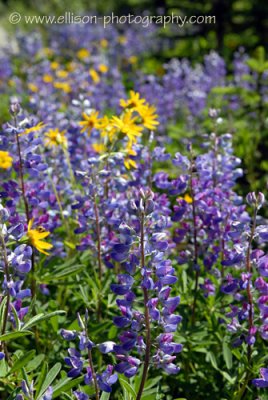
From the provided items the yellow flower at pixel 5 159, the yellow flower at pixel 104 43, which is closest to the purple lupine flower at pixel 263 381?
the yellow flower at pixel 5 159

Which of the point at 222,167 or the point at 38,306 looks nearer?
the point at 38,306

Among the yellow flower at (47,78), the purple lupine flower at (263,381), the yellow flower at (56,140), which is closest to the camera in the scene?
the purple lupine flower at (263,381)

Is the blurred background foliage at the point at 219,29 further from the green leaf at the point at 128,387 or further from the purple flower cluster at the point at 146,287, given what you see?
the green leaf at the point at 128,387

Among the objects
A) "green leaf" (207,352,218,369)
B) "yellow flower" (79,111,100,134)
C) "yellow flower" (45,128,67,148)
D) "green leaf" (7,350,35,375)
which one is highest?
"yellow flower" (79,111,100,134)

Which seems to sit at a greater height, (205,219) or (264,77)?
(264,77)

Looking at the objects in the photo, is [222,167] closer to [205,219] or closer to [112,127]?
[205,219]

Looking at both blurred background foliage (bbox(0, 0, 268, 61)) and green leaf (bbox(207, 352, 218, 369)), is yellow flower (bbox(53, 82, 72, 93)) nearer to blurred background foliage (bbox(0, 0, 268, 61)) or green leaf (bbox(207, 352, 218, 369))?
blurred background foliage (bbox(0, 0, 268, 61))

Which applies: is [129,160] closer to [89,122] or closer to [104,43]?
[89,122]

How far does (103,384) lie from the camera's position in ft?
6.65

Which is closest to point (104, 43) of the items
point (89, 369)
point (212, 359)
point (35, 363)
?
point (212, 359)

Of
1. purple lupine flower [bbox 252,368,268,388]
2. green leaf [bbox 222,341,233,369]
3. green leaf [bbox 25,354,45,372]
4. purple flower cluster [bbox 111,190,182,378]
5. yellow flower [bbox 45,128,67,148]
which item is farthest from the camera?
yellow flower [bbox 45,128,67,148]

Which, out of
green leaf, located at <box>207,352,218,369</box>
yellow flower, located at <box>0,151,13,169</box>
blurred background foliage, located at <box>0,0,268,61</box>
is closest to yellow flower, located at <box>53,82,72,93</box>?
blurred background foliage, located at <box>0,0,268,61</box>

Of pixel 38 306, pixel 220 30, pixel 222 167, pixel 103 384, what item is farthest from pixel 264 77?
pixel 103 384

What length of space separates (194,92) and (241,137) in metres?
0.79
